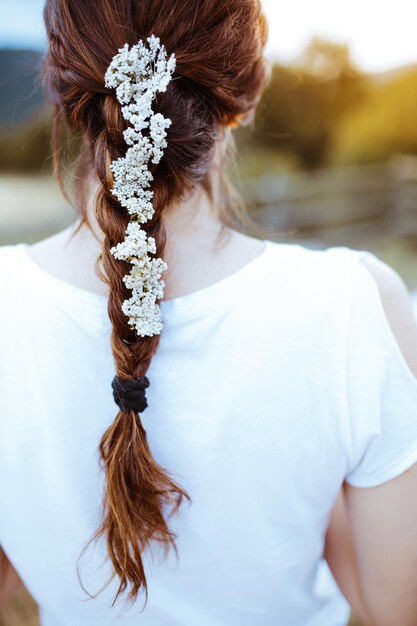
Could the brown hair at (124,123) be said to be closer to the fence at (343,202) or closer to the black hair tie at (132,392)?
the black hair tie at (132,392)

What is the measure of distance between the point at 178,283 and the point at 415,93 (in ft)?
27.3

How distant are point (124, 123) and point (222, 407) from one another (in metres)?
0.39

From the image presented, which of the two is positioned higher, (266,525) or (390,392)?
(390,392)

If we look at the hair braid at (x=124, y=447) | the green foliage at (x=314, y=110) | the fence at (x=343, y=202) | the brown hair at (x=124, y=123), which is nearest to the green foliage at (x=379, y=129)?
the green foliage at (x=314, y=110)

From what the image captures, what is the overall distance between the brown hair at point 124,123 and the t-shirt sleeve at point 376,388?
0.26m

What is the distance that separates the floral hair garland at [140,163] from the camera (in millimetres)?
654

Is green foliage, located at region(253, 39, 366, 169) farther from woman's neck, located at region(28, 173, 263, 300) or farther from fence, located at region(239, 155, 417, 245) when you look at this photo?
woman's neck, located at region(28, 173, 263, 300)

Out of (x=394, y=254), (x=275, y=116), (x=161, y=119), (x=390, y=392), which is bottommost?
(x=394, y=254)

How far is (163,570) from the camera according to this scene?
33.1 inches

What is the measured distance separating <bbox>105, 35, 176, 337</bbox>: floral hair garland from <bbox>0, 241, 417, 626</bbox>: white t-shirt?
57 mm

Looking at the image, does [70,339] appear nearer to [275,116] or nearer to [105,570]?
[105,570]

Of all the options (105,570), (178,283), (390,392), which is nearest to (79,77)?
(178,283)

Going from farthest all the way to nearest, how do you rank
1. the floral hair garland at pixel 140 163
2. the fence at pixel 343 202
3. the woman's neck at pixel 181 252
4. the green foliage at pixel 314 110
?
the green foliage at pixel 314 110, the fence at pixel 343 202, the woman's neck at pixel 181 252, the floral hair garland at pixel 140 163

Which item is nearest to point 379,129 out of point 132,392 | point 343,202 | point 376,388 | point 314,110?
point 314,110
